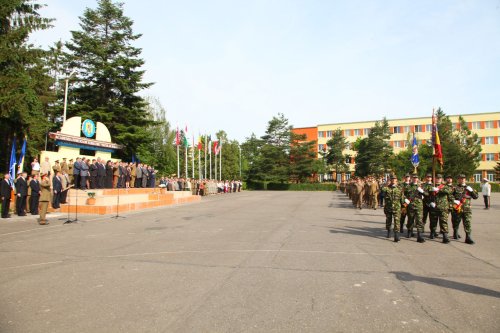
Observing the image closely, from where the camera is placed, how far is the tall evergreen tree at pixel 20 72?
21.6m

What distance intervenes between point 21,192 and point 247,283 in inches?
547

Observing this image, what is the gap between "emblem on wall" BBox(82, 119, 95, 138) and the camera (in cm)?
2708

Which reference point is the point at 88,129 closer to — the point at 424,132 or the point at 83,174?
the point at 83,174

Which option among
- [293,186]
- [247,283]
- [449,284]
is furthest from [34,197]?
[293,186]

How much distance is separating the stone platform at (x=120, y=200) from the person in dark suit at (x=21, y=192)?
180 centimetres

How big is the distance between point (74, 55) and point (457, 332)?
4388cm

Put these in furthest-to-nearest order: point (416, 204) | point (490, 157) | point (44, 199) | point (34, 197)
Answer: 1. point (490, 157)
2. point (34, 197)
3. point (44, 199)
4. point (416, 204)

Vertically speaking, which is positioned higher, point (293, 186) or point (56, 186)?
point (56, 186)

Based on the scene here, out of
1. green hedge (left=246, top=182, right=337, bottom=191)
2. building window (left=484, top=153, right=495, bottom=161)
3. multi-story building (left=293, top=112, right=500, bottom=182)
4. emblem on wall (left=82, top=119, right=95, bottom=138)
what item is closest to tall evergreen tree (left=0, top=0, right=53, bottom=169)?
emblem on wall (left=82, top=119, right=95, bottom=138)

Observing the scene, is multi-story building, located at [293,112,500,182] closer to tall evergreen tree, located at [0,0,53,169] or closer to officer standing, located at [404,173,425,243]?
tall evergreen tree, located at [0,0,53,169]

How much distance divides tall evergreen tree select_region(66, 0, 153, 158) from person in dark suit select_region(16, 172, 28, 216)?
20.8m

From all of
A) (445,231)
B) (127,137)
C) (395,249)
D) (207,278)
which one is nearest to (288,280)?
(207,278)

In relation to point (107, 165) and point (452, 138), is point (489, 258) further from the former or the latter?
point (452, 138)

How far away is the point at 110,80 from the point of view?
1544 inches
